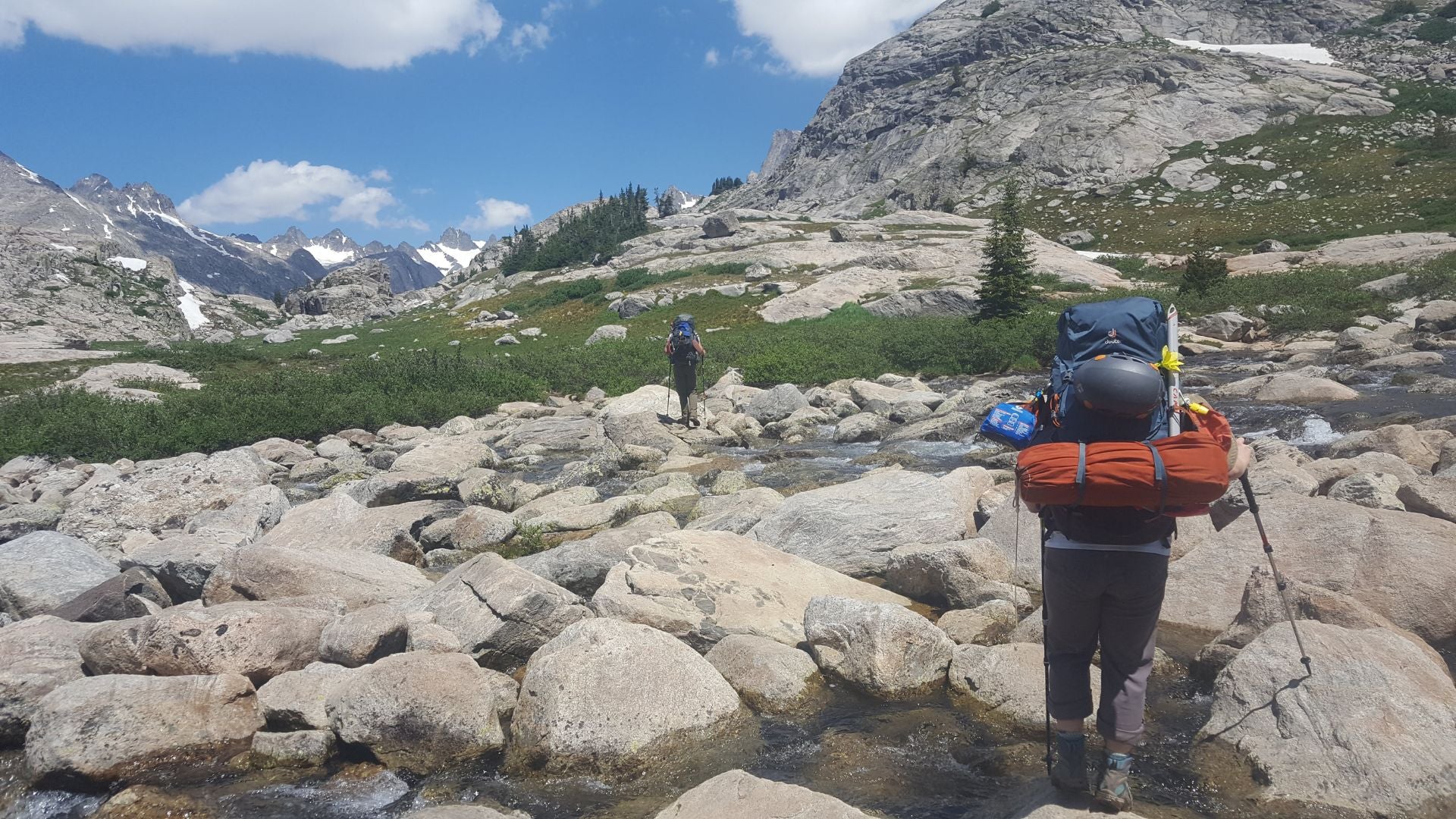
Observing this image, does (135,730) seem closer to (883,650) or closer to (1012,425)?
(883,650)

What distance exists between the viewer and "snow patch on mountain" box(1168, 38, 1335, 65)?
118000 mm

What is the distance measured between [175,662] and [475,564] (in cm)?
254

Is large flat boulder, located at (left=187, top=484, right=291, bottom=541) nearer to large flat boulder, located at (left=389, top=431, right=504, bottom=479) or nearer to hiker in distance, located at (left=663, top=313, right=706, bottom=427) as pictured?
large flat boulder, located at (left=389, top=431, right=504, bottom=479)

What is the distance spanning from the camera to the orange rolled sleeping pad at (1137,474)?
3.73 m

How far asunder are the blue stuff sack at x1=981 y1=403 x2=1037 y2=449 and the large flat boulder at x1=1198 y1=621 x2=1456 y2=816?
2490 millimetres

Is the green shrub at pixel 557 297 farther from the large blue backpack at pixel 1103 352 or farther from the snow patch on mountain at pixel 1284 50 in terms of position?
the snow patch on mountain at pixel 1284 50

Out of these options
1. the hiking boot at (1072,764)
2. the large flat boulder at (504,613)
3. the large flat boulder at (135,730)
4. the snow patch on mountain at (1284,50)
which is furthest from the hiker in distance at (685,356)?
the snow patch on mountain at (1284,50)

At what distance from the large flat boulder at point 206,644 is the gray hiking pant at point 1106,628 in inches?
244

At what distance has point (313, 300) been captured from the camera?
11269cm

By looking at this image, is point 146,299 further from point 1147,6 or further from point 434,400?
point 1147,6

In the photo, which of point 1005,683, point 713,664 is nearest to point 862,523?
point 713,664

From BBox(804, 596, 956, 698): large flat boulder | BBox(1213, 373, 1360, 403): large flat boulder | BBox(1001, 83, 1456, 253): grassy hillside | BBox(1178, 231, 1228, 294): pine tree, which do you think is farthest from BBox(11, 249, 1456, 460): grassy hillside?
BBox(1001, 83, 1456, 253): grassy hillside

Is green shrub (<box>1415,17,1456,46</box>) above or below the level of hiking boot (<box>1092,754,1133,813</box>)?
above

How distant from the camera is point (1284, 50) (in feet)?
411
